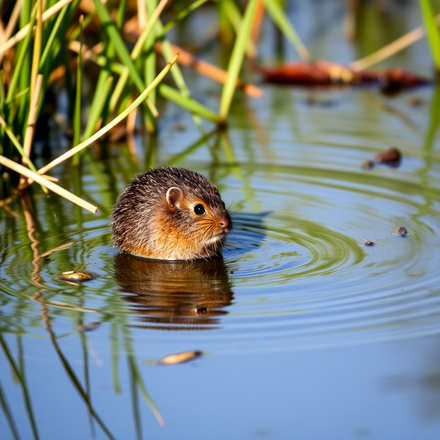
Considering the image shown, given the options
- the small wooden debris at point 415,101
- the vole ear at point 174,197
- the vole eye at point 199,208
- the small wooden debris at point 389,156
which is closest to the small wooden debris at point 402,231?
the vole eye at point 199,208

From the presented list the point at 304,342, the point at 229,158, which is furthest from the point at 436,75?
the point at 304,342

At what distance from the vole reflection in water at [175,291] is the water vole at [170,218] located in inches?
4.1

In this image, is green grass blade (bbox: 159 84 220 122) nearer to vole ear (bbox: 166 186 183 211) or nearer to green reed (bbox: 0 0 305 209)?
green reed (bbox: 0 0 305 209)

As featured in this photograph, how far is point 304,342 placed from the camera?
4871mm

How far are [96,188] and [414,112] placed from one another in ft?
15.1

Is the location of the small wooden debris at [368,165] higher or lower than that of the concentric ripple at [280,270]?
higher

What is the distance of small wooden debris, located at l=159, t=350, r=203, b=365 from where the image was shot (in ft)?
15.4

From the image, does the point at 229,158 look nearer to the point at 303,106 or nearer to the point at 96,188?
the point at 96,188

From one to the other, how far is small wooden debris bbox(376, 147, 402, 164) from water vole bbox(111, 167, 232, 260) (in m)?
2.76

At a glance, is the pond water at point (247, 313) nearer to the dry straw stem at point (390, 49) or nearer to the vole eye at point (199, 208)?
the vole eye at point (199, 208)

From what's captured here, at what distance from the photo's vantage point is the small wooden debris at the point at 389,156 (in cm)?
874

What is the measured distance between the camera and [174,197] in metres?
6.59

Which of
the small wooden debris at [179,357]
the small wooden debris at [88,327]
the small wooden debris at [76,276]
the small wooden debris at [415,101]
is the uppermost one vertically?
the small wooden debris at [415,101]

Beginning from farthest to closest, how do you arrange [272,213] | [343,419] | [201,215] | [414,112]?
1. [414,112]
2. [272,213]
3. [201,215]
4. [343,419]
